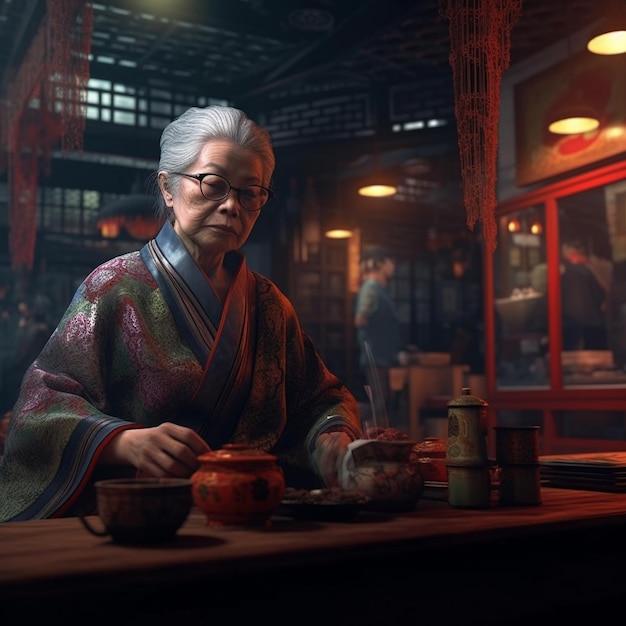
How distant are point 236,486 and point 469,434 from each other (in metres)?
0.54

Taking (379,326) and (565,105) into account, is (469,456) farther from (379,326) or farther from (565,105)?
(379,326)

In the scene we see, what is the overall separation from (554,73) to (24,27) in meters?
3.62

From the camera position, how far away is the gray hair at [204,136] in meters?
2.02

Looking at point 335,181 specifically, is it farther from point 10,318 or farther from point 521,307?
point 10,318

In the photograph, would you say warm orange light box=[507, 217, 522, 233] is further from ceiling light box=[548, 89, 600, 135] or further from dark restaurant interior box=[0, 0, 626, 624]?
ceiling light box=[548, 89, 600, 135]

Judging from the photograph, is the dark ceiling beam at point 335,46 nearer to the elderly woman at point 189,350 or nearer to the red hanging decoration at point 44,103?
the red hanging decoration at point 44,103

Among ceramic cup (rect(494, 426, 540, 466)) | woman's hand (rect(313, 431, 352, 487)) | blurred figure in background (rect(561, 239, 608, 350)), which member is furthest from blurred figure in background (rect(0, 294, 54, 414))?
ceramic cup (rect(494, 426, 540, 466))

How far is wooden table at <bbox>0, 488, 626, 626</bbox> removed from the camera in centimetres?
98

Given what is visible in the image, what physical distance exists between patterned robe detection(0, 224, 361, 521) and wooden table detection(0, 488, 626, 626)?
31 centimetres

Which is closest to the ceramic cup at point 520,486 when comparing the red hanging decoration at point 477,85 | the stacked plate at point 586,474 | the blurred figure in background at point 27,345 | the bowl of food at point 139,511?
the stacked plate at point 586,474

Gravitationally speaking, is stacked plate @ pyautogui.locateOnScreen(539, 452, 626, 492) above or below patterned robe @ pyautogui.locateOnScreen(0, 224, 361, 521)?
below

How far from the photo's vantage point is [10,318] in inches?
448

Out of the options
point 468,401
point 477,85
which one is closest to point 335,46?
point 477,85

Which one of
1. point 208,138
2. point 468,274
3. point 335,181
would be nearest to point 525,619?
point 208,138
